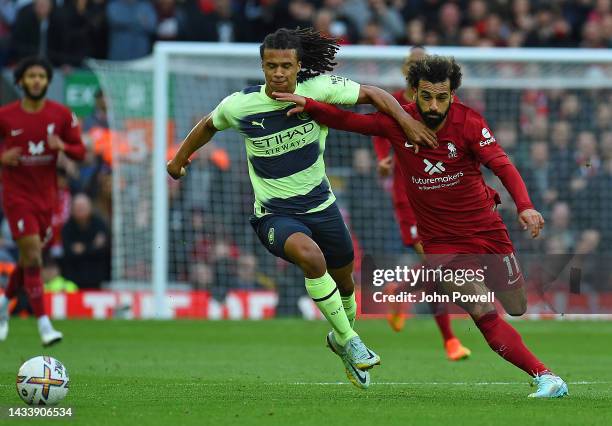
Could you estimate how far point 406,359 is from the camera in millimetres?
11867

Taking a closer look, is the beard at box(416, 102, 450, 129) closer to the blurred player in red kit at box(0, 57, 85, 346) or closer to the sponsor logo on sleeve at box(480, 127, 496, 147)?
the sponsor logo on sleeve at box(480, 127, 496, 147)

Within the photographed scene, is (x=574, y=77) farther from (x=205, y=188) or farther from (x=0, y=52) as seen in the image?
(x=0, y=52)

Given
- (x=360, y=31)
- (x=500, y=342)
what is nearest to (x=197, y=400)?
(x=500, y=342)

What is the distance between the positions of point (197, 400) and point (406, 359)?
411cm

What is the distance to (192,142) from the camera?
9094mm

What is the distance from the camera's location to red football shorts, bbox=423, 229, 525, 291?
848cm

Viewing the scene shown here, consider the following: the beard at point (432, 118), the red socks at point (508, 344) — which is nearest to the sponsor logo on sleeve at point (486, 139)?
the beard at point (432, 118)

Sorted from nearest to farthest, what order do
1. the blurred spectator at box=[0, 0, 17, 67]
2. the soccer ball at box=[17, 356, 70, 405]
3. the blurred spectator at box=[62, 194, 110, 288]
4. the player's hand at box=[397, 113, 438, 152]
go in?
the soccer ball at box=[17, 356, 70, 405], the player's hand at box=[397, 113, 438, 152], the blurred spectator at box=[62, 194, 110, 288], the blurred spectator at box=[0, 0, 17, 67]

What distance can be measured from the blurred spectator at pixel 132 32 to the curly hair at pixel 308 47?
10.5m

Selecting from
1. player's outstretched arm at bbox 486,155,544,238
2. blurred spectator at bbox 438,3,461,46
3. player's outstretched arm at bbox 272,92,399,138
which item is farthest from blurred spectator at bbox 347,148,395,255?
player's outstretched arm at bbox 486,155,544,238

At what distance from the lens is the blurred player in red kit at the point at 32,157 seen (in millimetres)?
13016

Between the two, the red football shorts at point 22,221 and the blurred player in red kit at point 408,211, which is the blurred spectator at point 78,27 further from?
the blurred player in red kit at point 408,211

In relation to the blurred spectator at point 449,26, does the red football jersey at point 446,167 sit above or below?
below

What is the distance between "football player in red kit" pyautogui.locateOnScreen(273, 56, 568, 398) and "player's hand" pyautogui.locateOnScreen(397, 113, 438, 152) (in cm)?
5
